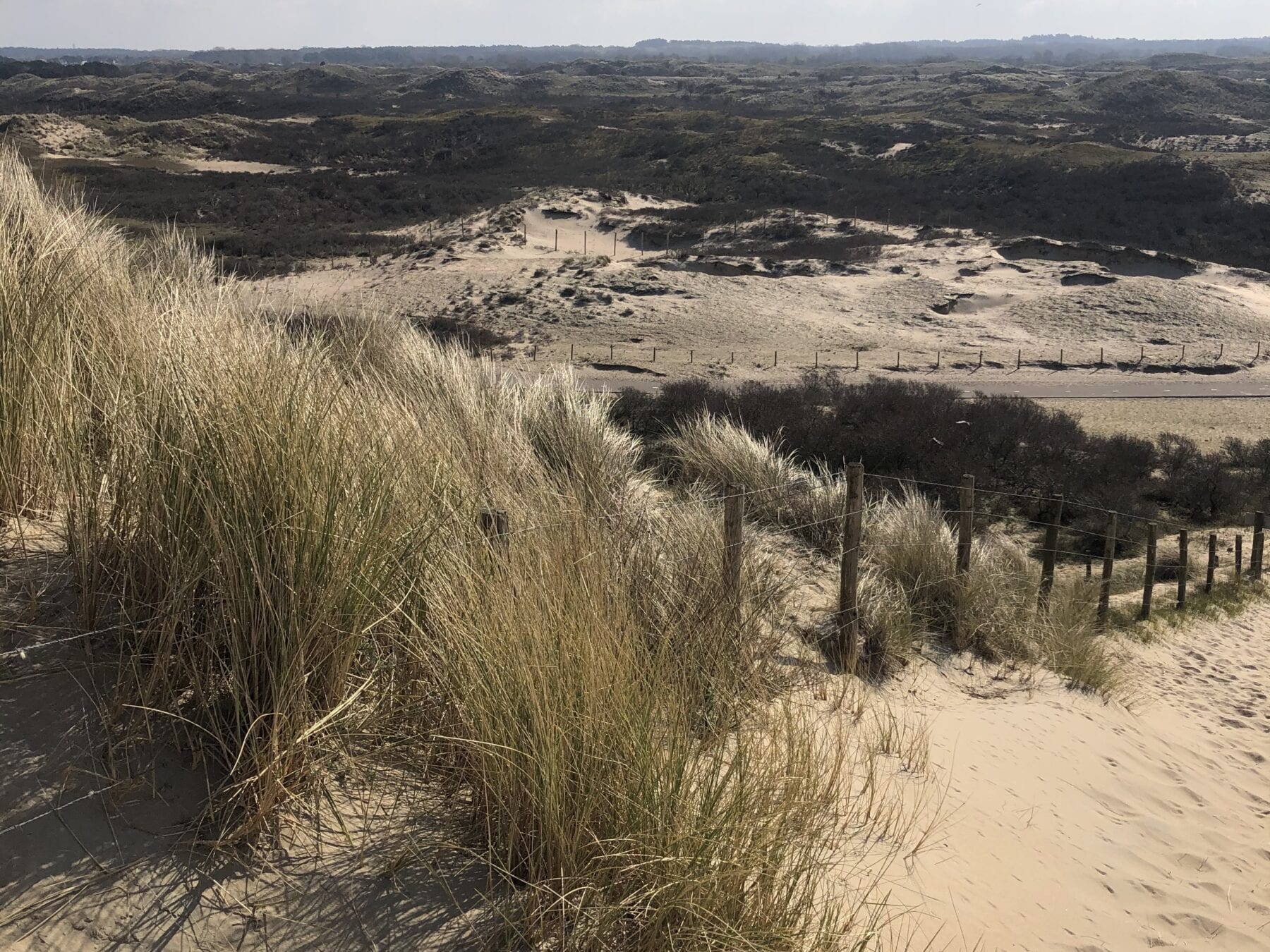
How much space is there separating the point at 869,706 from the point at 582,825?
3014 mm

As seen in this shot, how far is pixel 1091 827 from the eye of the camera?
5.02m

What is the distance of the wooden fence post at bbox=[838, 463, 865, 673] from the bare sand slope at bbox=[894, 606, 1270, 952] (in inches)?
20.2

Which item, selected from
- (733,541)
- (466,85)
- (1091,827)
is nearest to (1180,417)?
(1091,827)

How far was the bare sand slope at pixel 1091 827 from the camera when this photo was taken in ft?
13.0

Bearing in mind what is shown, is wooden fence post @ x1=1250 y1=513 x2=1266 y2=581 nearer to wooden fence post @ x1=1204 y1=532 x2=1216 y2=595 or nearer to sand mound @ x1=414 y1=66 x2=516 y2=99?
wooden fence post @ x1=1204 y1=532 x2=1216 y2=595

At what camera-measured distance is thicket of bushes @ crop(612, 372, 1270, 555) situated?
15.2 metres

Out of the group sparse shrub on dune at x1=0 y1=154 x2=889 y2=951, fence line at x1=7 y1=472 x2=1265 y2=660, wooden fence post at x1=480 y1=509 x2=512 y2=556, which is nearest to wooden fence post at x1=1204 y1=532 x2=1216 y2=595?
fence line at x1=7 y1=472 x2=1265 y2=660

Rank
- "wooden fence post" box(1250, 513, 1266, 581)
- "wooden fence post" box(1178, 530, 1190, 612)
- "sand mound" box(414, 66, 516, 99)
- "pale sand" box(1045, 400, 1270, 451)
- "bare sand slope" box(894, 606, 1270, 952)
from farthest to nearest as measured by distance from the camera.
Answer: "sand mound" box(414, 66, 516, 99)
"pale sand" box(1045, 400, 1270, 451)
"wooden fence post" box(1250, 513, 1266, 581)
"wooden fence post" box(1178, 530, 1190, 612)
"bare sand slope" box(894, 606, 1270, 952)

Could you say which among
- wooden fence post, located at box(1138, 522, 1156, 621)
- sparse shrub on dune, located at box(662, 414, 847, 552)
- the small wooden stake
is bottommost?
wooden fence post, located at box(1138, 522, 1156, 621)

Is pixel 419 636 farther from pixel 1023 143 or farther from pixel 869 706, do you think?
pixel 1023 143

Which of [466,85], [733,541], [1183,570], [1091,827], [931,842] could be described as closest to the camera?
[931,842]

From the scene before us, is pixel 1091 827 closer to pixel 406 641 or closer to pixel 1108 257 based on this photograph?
pixel 406 641

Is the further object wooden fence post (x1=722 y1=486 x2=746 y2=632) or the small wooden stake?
the small wooden stake

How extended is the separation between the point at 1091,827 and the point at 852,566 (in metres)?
1.90
